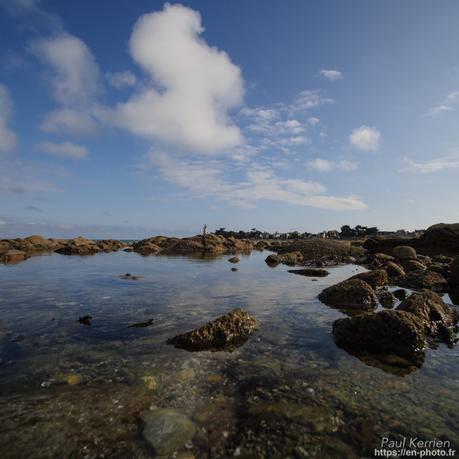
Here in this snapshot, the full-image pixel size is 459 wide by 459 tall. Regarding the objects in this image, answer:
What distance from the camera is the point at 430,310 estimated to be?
8500 mm

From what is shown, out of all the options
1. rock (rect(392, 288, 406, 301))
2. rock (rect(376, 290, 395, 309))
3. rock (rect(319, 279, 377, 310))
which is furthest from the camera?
rock (rect(392, 288, 406, 301))

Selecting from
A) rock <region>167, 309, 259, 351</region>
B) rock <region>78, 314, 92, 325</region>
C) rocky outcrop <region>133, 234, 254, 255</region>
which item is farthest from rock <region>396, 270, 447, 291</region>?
Result: rocky outcrop <region>133, 234, 254, 255</region>

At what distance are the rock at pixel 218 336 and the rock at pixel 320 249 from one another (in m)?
25.0

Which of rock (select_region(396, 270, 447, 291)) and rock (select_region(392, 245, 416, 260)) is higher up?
rock (select_region(392, 245, 416, 260))

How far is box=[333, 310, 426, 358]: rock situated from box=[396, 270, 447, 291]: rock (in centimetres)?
851

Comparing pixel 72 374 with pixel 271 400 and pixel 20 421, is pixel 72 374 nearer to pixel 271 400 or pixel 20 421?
pixel 20 421

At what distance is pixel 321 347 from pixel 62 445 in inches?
197

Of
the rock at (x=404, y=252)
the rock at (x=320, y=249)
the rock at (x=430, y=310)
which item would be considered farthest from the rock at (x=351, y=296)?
the rock at (x=320, y=249)

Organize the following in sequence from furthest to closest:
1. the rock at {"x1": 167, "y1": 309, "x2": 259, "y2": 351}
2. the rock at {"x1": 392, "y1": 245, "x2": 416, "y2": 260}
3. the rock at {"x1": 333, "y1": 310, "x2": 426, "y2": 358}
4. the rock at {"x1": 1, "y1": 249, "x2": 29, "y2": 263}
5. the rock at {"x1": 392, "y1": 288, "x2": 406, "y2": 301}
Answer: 1. the rock at {"x1": 392, "y1": 245, "x2": 416, "y2": 260}
2. the rock at {"x1": 1, "y1": 249, "x2": 29, "y2": 263}
3. the rock at {"x1": 392, "y1": 288, "x2": 406, "y2": 301}
4. the rock at {"x1": 167, "y1": 309, "x2": 259, "y2": 351}
5. the rock at {"x1": 333, "y1": 310, "x2": 426, "y2": 358}

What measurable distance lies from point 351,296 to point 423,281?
6.29 metres

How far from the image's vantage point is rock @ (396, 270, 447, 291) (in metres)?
14.5

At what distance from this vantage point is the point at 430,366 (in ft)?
19.7

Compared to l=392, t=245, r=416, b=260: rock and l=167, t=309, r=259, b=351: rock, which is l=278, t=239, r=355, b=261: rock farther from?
l=167, t=309, r=259, b=351: rock

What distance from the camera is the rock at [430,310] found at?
8070 mm
